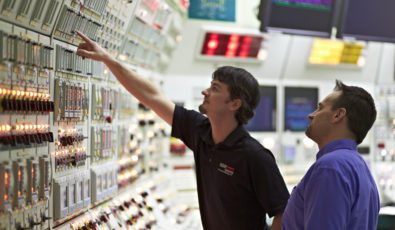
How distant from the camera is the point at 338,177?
9.14 ft

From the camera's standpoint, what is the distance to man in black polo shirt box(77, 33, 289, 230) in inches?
136

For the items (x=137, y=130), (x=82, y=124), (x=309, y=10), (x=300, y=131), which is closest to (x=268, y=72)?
(x=300, y=131)

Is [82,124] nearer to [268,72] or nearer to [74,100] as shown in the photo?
[74,100]

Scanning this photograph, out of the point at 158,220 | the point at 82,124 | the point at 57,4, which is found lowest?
the point at 158,220

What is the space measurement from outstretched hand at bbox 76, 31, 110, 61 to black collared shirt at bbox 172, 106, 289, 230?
2.58 feet

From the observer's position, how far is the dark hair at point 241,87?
12.1 feet

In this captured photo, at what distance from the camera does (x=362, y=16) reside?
624 cm

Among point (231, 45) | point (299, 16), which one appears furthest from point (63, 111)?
point (231, 45)

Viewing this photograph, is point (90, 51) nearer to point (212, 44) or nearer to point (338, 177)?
point (338, 177)

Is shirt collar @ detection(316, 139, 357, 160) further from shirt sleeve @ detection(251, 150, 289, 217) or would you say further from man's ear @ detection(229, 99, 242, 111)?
man's ear @ detection(229, 99, 242, 111)

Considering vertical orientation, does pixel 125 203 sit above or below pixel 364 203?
below

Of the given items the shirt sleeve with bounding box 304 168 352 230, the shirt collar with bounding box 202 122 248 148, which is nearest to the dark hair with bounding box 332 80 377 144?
the shirt sleeve with bounding box 304 168 352 230

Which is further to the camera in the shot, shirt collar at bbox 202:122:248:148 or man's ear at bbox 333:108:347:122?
shirt collar at bbox 202:122:248:148

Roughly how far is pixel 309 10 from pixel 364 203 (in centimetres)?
361
